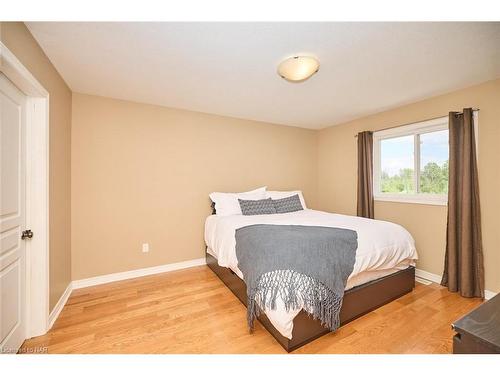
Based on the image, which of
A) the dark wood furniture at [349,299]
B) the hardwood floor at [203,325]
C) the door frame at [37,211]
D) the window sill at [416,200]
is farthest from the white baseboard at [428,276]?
the door frame at [37,211]

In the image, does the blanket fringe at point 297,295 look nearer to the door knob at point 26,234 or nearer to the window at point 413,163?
the door knob at point 26,234

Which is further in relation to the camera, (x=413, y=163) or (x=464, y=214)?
(x=413, y=163)

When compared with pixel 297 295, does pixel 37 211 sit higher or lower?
higher

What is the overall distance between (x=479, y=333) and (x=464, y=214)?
6.63 feet

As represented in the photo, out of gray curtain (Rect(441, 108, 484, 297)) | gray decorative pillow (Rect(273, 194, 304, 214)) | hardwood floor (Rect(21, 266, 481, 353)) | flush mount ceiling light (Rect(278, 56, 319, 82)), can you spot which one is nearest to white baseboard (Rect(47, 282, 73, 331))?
hardwood floor (Rect(21, 266, 481, 353))

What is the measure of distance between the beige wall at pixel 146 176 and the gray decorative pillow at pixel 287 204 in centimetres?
62

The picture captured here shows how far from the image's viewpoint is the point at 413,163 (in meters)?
2.96

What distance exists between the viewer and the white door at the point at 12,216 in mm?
1335

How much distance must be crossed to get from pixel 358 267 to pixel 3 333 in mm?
2518

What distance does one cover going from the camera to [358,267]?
5.88 feet

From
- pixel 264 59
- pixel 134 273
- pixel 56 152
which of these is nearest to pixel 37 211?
pixel 56 152

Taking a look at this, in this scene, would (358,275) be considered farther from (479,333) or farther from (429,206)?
(429,206)
